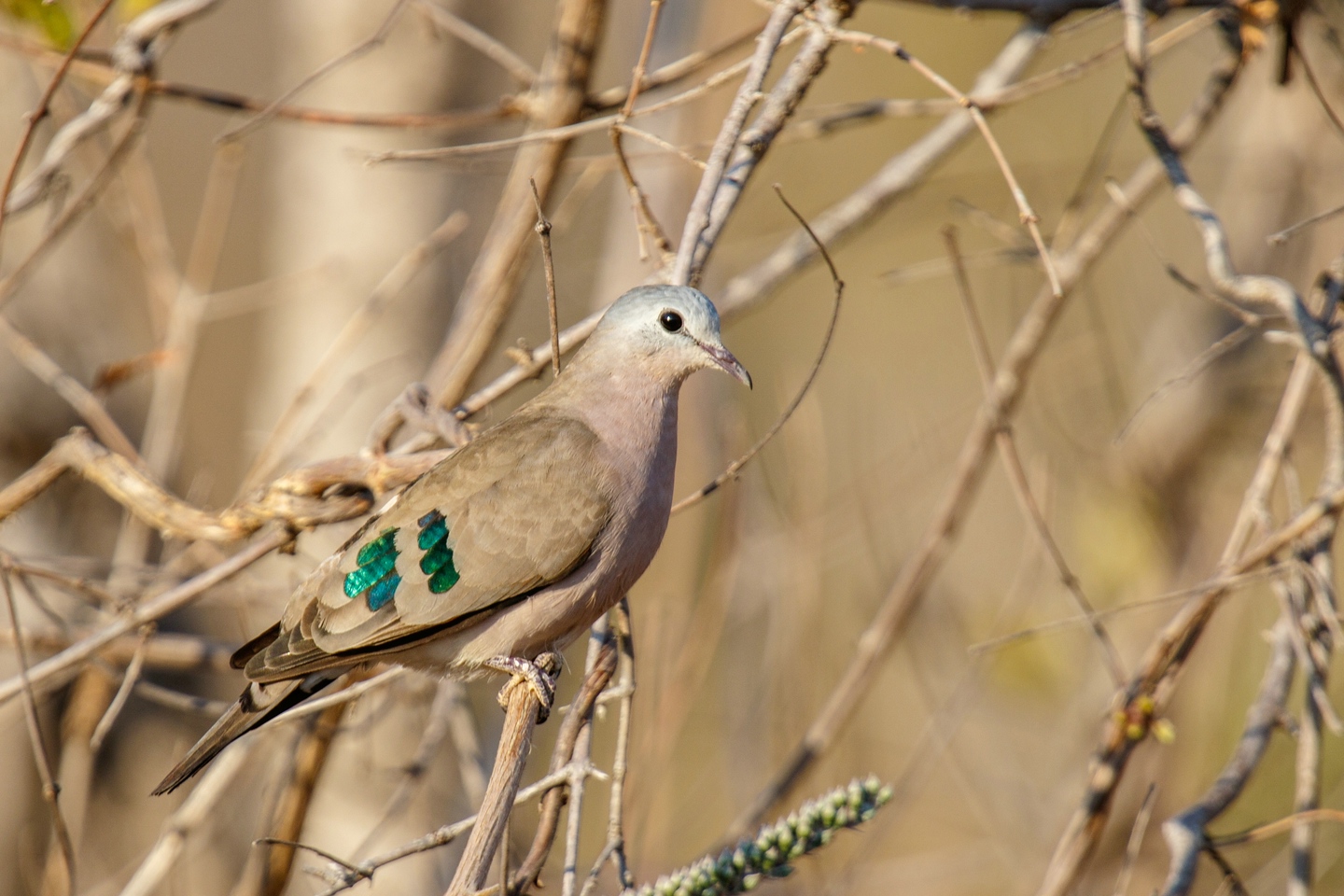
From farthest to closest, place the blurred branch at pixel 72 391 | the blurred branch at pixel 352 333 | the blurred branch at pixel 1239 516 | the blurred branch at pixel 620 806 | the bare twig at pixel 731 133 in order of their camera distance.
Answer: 1. the blurred branch at pixel 352 333
2. the blurred branch at pixel 72 391
3. the blurred branch at pixel 1239 516
4. the bare twig at pixel 731 133
5. the blurred branch at pixel 620 806

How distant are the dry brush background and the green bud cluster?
0.22 m

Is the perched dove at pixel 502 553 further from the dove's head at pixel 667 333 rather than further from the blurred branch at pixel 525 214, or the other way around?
the blurred branch at pixel 525 214

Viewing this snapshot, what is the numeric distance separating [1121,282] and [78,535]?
530cm

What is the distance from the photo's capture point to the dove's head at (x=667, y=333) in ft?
8.68

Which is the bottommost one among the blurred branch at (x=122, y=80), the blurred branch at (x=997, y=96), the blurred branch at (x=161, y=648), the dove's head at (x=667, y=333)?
the dove's head at (x=667, y=333)

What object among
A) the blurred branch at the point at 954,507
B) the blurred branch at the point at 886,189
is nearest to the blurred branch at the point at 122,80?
the blurred branch at the point at 886,189

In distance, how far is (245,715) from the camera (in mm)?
2594

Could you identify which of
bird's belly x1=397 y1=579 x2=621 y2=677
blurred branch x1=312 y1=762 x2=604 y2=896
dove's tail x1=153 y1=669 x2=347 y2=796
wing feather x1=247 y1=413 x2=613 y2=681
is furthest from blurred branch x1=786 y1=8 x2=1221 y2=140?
dove's tail x1=153 y1=669 x2=347 y2=796

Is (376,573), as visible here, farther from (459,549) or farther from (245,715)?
(245,715)

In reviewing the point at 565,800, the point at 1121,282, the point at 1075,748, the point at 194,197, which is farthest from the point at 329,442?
the point at 194,197

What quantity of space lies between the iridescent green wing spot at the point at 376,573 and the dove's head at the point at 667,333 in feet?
2.19

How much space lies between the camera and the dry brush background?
2805 mm

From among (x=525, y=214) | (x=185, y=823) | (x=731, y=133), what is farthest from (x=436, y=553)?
(x=185, y=823)

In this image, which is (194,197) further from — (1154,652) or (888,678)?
(1154,652)
